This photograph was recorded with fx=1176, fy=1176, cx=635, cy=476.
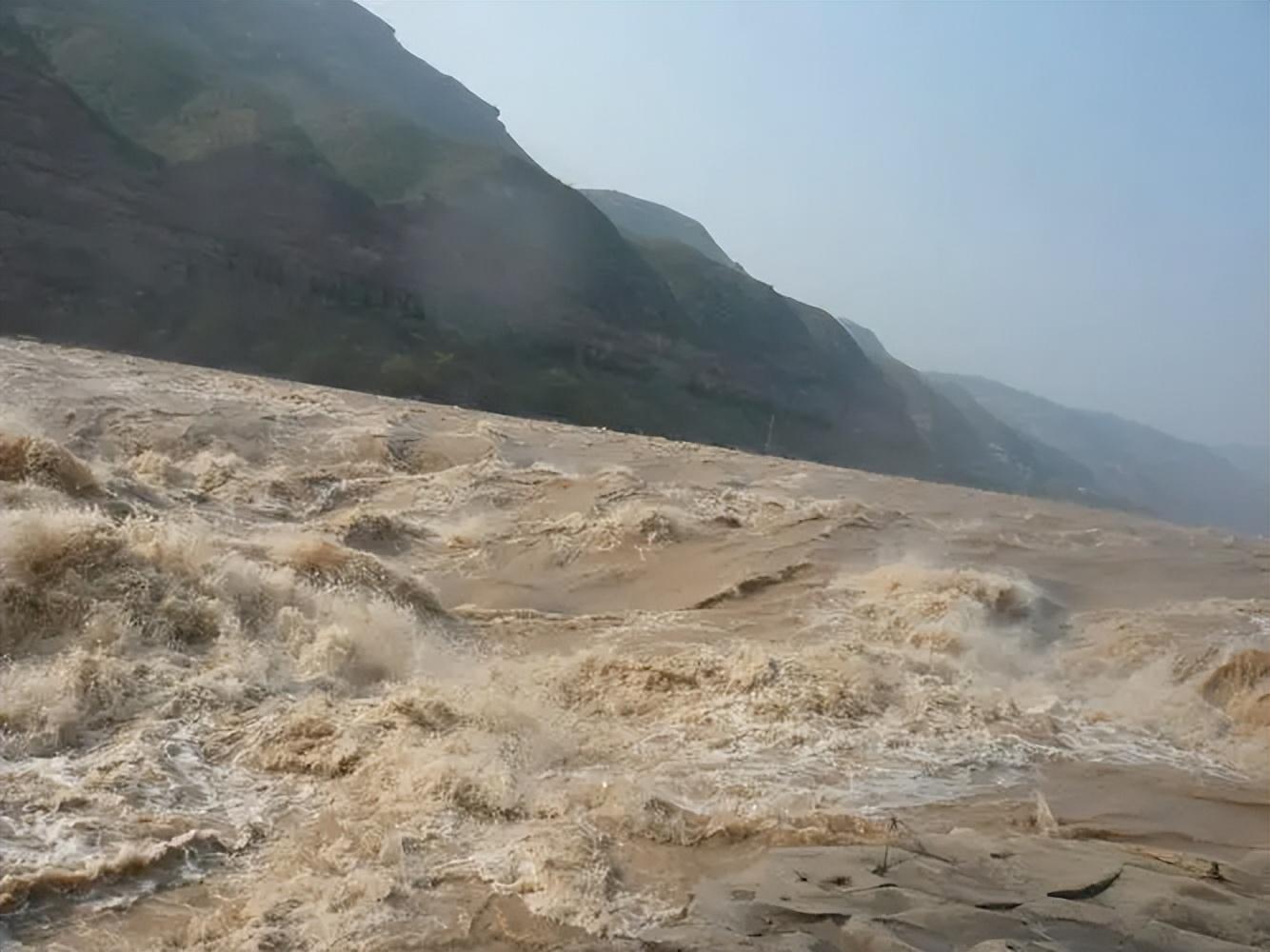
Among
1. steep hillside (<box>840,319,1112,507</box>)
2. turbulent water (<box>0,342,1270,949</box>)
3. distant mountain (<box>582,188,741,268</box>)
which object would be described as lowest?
turbulent water (<box>0,342,1270,949</box>)

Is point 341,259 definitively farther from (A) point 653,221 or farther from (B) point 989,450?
(A) point 653,221

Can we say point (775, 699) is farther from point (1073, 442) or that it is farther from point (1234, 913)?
point (1073, 442)

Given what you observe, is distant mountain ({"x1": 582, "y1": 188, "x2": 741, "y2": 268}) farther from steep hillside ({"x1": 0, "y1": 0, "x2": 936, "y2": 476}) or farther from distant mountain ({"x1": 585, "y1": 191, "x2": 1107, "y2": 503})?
steep hillside ({"x1": 0, "y1": 0, "x2": 936, "y2": 476})

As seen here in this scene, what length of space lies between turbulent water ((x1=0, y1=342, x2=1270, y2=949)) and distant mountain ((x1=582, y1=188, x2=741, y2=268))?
67060 millimetres

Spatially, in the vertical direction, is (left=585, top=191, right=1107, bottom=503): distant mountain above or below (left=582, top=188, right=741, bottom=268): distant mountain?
below

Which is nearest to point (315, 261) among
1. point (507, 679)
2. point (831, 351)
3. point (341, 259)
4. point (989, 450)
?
point (341, 259)

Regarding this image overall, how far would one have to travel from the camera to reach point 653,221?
85188 millimetres

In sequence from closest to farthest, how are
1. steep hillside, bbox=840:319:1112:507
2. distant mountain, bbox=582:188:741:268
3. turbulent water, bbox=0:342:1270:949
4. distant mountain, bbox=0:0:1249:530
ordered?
turbulent water, bbox=0:342:1270:949
distant mountain, bbox=0:0:1249:530
steep hillside, bbox=840:319:1112:507
distant mountain, bbox=582:188:741:268

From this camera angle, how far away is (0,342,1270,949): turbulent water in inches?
163

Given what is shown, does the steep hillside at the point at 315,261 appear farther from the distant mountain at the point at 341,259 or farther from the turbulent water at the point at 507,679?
the turbulent water at the point at 507,679

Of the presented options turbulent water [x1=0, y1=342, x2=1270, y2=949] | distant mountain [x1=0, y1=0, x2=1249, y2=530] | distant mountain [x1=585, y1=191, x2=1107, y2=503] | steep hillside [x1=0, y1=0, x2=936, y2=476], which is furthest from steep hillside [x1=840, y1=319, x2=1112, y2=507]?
turbulent water [x1=0, y1=342, x2=1270, y2=949]

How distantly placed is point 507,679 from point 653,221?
266 feet

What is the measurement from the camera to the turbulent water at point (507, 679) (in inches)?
163

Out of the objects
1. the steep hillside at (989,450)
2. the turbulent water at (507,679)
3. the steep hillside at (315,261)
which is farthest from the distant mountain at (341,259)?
the turbulent water at (507,679)
